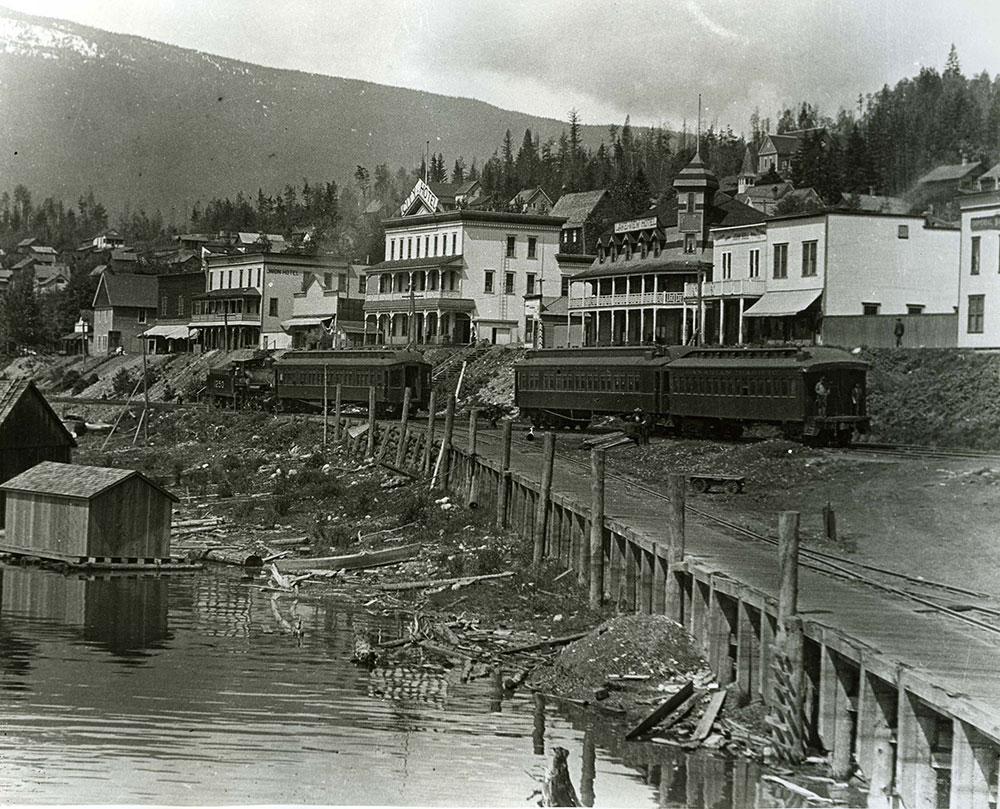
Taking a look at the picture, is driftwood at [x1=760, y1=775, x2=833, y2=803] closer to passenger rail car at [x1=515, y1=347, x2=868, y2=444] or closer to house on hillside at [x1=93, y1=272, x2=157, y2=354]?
passenger rail car at [x1=515, y1=347, x2=868, y2=444]

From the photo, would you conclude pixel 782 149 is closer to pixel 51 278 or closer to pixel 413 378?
pixel 413 378

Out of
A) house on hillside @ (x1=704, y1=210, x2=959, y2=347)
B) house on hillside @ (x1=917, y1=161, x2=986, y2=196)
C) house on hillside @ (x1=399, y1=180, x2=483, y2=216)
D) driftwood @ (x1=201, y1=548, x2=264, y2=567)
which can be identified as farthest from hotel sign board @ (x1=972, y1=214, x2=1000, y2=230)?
house on hillside @ (x1=399, y1=180, x2=483, y2=216)

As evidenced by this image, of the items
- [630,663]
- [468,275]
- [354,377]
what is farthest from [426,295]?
[630,663]

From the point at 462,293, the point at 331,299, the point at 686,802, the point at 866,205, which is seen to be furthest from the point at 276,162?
the point at 686,802

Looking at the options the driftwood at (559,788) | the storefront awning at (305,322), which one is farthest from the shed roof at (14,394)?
the storefront awning at (305,322)

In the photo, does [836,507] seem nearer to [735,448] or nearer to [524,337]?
[735,448]

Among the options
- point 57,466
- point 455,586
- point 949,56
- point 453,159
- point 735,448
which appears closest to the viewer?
point 949,56

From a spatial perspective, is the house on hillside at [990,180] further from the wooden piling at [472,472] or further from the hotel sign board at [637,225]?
the hotel sign board at [637,225]
